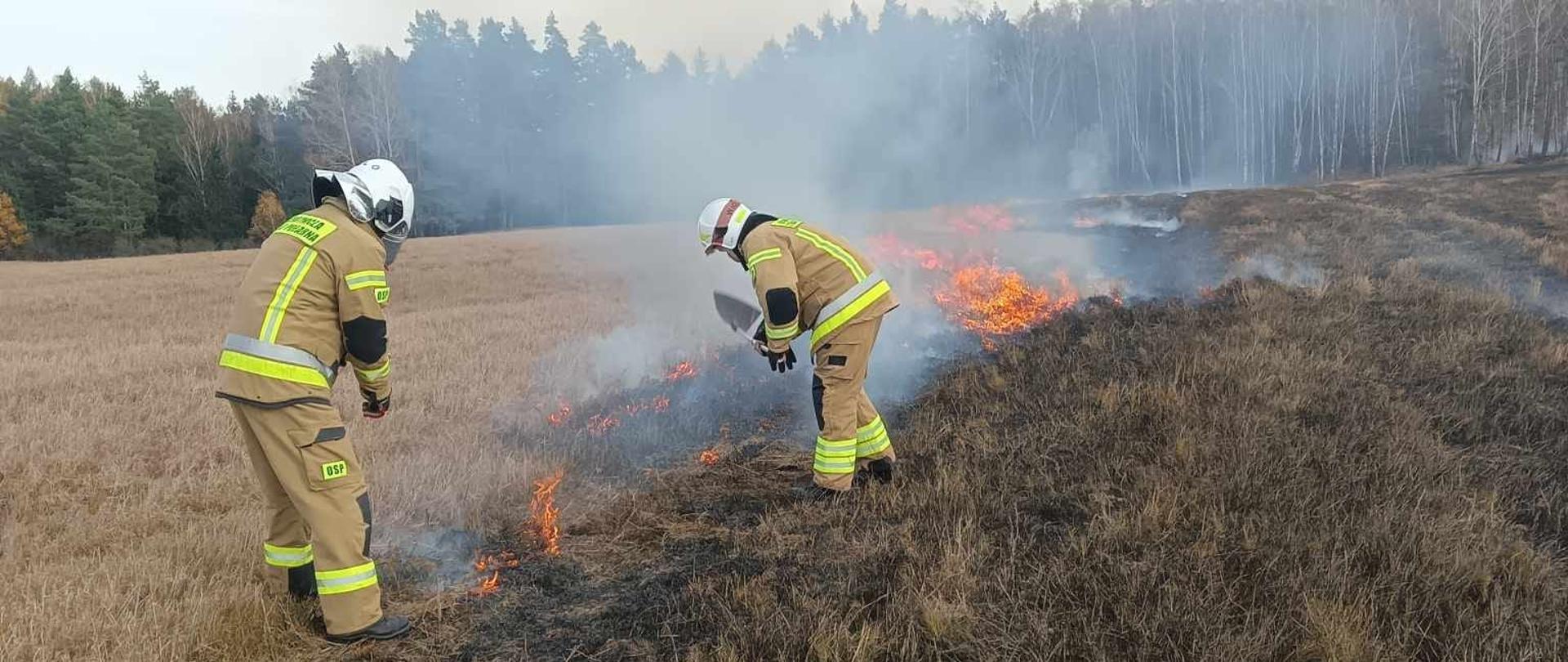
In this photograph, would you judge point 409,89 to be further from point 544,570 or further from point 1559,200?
point 1559,200

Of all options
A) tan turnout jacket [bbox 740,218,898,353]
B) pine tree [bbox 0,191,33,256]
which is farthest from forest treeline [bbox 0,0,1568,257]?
tan turnout jacket [bbox 740,218,898,353]

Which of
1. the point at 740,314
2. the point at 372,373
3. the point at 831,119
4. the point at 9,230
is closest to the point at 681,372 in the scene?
the point at 740,314

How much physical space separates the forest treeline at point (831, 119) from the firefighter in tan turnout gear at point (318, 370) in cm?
1329

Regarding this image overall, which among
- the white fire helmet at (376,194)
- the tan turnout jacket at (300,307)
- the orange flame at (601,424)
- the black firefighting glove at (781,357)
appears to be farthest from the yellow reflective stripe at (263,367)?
the orange flame at (601,424)

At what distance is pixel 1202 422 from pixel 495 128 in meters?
16.4

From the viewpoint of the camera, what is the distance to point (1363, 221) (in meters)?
15.7

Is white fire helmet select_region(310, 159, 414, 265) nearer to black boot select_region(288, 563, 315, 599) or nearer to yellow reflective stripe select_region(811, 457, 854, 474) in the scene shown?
black boot select_region(288, 563, 315, 599)

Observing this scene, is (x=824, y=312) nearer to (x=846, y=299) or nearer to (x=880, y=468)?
(x=846, y=299)

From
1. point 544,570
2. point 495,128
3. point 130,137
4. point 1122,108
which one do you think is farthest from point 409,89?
point 1122,108

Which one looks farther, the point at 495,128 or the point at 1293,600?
the point at 495,128

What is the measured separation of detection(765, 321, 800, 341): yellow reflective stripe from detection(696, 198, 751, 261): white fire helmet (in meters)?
0.62

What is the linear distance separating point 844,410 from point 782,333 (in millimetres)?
613

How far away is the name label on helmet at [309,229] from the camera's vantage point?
336cm

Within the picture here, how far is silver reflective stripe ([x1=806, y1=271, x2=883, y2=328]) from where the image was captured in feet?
16.3
